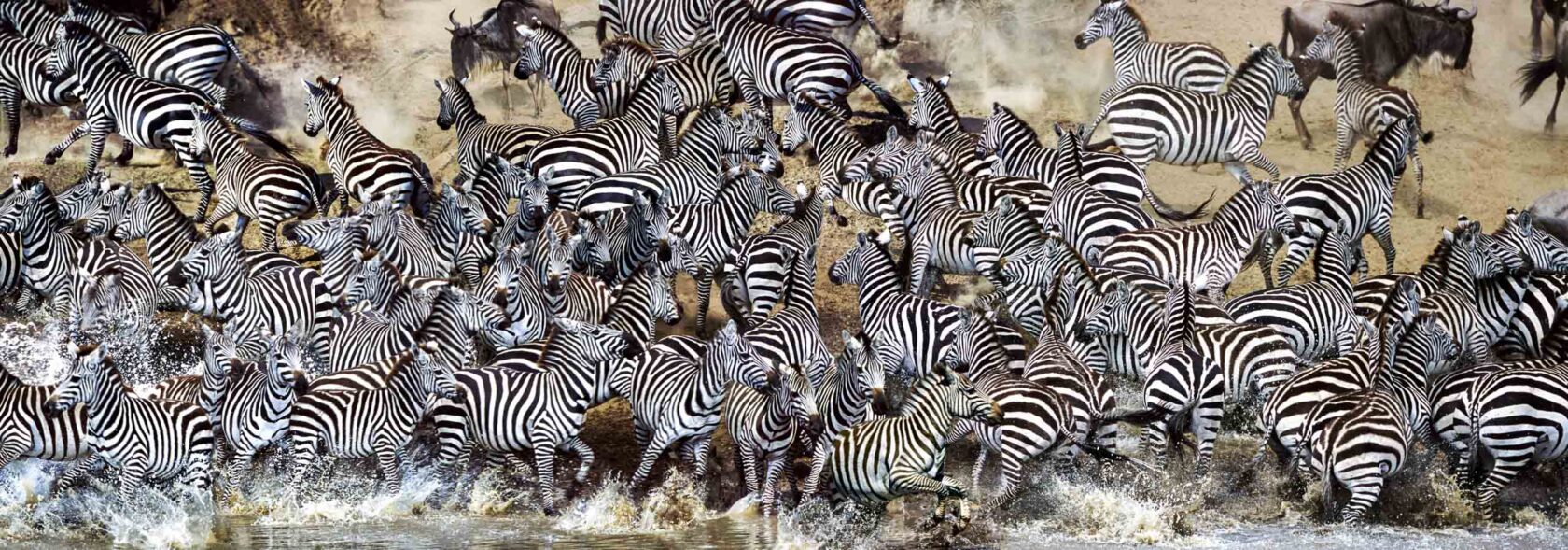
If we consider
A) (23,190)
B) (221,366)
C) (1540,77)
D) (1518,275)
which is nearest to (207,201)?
(23,190)

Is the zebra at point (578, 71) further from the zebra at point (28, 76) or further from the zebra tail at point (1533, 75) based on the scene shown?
the zebra tail at point (1533, 75)

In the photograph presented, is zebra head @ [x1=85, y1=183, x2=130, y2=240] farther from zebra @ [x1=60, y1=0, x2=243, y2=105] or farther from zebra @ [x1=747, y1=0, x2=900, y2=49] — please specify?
zebra @ [x1=747, y1=0, x2=900, y2=49]

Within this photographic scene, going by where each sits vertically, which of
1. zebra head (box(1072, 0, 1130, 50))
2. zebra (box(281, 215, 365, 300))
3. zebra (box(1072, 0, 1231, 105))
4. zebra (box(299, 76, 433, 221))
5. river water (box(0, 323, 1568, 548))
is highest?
zebra head (box(1072, 0, 1130, 50))

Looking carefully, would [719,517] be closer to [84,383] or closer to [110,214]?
[84,383]

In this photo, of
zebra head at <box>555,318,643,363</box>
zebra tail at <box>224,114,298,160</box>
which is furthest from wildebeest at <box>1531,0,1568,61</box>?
zebra tail at <box>224,114,298,160</box>

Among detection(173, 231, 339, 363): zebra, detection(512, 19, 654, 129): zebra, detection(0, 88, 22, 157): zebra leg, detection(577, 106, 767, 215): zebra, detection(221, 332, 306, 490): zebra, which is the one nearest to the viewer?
detection(221, 332, 306, 490): zebra

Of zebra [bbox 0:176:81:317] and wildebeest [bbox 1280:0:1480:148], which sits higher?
wildebeest [bbox 1280:0:1480:148]
